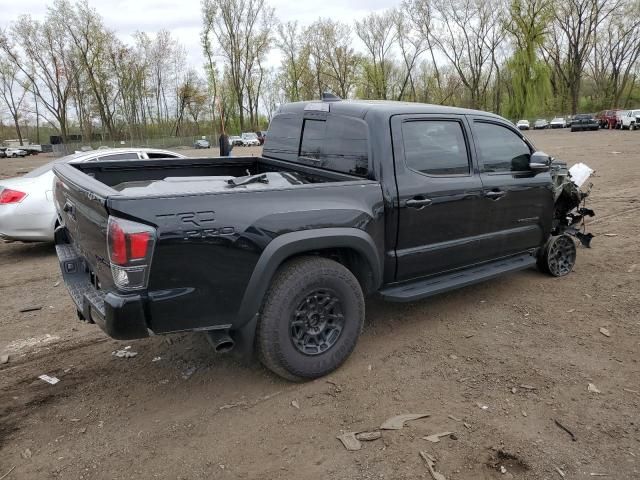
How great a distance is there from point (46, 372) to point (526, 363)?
3.61 metres

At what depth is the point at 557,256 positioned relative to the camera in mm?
5520

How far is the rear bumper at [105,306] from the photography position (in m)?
2.76

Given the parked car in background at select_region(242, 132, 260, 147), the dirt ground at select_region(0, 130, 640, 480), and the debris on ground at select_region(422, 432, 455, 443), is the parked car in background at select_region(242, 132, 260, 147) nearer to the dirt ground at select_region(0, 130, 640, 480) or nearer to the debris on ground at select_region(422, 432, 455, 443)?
the dirt ground at select_region(0, 130, 640, 480)

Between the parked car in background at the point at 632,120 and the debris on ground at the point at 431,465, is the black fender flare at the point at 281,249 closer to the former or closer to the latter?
the debris on ground at the point at 431,465

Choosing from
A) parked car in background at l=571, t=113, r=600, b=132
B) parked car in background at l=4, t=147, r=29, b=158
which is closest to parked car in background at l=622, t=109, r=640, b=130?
parked car in background at l=571, t=113, r=600, b=132

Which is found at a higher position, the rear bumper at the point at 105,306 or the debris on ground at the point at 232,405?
the rear bumper at the point at 105,306

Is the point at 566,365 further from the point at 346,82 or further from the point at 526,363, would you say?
the point at 346,82

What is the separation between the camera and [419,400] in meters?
3.28

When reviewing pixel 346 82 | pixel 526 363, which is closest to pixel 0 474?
pixel 526 363

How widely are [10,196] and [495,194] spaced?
20.5ft

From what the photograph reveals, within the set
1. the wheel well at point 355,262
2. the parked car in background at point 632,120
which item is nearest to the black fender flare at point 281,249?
the wheel well at point 355,262

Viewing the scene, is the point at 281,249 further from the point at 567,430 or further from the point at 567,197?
the point at 567,197

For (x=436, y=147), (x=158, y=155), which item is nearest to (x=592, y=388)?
(x=436, y=147)

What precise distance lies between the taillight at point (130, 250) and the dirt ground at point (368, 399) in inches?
39.5
